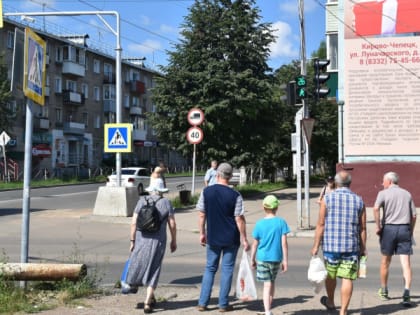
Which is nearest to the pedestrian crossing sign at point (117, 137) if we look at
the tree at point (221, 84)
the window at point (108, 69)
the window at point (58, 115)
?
the tree at point (221, 84)

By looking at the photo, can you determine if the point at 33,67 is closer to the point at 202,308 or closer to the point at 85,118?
the point at 202,308

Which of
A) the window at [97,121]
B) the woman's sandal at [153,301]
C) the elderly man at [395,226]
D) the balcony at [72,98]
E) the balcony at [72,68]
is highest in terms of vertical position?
the balcony at [72,68]

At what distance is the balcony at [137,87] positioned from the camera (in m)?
72.1

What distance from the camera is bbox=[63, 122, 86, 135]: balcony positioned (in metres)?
58.9

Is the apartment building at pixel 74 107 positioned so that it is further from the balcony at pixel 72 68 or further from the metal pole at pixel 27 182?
the metal pole at pixel 27 182

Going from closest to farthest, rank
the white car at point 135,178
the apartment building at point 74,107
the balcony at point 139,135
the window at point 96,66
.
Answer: the white car at point 135,178 → the apartment building at point 74,107 → the window at point 96,66 → the balcony at point 139,135

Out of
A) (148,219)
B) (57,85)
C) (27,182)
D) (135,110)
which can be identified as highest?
(57,85)

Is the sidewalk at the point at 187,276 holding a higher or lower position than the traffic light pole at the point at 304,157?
lower

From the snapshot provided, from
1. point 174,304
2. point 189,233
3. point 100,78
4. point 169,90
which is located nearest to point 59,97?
point 100,78

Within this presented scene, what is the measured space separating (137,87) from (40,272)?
66.9m

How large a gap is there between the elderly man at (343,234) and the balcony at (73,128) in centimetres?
5505

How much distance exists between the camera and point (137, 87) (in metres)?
72.6

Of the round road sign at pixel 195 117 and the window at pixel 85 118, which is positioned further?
the window at pixel 85 118

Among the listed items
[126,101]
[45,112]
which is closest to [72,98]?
[45,112]
